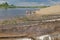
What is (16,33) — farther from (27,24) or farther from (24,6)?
(24,6)

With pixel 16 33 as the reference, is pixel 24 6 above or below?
above

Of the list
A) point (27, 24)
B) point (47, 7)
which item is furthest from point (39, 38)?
point (47, 7)

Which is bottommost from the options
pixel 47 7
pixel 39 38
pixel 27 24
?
pixel 39 38

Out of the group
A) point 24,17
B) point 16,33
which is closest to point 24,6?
point 24,17

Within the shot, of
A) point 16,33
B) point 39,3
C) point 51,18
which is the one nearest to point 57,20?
point 51,18

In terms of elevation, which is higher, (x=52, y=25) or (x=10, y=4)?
(x=10, y=4)

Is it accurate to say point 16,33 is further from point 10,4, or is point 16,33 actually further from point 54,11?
point 54,11

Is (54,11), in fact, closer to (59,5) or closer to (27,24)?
(59,5)
